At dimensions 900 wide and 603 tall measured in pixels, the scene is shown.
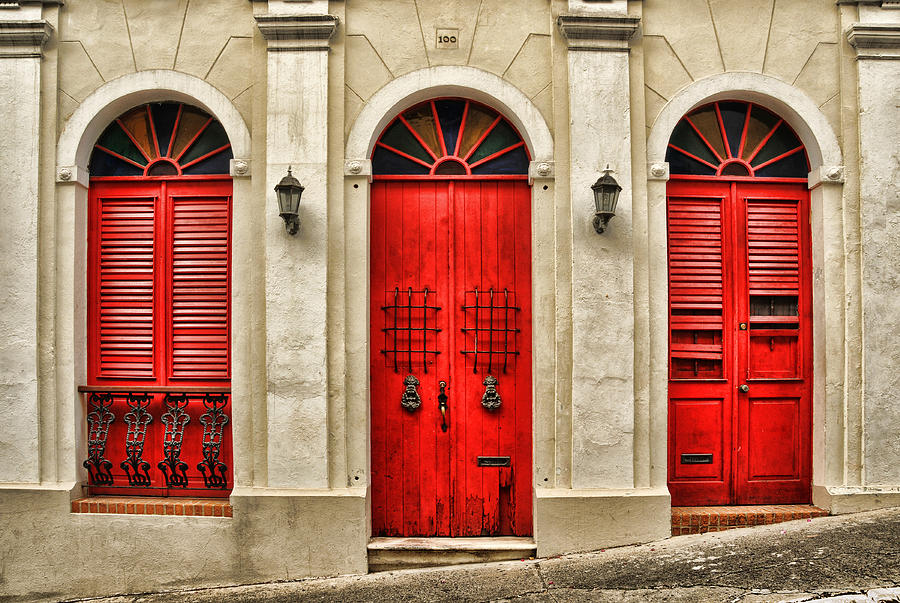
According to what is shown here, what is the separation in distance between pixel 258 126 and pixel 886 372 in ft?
18.3

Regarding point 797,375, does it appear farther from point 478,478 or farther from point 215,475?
point 215,475

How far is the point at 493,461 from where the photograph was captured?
5395mm

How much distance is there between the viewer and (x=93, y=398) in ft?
17.8

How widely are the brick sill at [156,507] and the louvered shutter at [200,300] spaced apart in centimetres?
104

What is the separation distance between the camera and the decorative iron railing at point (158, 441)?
538 centimetres

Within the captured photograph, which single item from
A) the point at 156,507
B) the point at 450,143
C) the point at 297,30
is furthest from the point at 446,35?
the point at 156,507

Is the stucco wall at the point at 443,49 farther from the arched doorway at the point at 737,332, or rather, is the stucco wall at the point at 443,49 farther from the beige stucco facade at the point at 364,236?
the arched doorway at the point at 737,332

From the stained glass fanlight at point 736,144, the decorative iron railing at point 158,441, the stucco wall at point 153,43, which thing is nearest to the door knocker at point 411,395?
the decorative iron railing at point 158,441

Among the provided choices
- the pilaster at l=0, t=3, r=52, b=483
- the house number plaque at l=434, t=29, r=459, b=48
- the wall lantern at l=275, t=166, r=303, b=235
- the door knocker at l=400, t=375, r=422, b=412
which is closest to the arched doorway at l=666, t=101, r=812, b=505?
the house number plaque at l=434, t=29, r=459, b=48

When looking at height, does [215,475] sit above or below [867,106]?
below

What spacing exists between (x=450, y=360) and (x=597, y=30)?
9.76 feet

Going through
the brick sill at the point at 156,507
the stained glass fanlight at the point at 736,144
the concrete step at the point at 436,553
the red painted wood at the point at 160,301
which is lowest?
the concrete step at the point at 436,553

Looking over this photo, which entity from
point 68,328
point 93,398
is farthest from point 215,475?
point 68,328

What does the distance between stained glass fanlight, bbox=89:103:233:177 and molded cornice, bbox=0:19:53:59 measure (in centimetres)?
80
